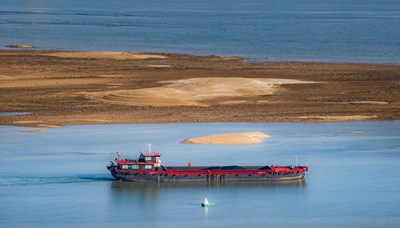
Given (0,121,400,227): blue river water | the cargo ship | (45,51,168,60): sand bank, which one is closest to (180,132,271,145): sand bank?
(0,121,400,227): blue river water

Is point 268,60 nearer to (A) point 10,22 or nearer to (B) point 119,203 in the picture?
(B) point 119,203

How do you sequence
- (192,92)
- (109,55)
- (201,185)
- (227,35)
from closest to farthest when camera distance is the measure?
(201,185) < (192,92) < (109,55) < (227,35)

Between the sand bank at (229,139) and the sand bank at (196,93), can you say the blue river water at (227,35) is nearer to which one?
the sand bank at (196,93)

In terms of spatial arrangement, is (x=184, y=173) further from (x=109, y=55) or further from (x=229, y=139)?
(x=109, y=55)

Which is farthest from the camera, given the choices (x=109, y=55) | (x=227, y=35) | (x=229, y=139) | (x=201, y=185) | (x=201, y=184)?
(x=227, y=35)

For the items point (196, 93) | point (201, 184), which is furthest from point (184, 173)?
point (196, 93)
